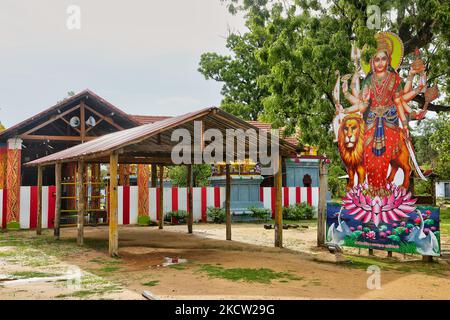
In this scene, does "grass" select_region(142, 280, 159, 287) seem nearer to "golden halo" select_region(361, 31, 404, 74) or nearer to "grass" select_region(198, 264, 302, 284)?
"grass" select_region(198, 264, 302, 284)

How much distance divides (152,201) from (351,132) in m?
11.8

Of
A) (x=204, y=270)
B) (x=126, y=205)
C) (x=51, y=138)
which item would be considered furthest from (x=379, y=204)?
(x=51, y=138)

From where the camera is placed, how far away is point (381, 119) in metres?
12.1

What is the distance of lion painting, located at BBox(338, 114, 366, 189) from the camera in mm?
12641

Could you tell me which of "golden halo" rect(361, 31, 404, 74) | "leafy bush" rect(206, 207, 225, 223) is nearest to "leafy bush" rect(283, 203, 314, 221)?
"leafy bush" rect(206, 207, 225, 223)

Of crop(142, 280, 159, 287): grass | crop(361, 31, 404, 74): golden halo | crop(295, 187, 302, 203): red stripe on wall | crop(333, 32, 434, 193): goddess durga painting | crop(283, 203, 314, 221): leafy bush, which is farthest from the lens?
crop(295, 187, 302, 203): red stripe on wall

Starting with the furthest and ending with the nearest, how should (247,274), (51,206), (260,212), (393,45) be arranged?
(260,212)
(51,206)
(393,45)
(247,274)

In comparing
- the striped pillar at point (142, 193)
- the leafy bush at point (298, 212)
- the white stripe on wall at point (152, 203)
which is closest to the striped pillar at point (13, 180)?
the striped pillar at point (142, 193)

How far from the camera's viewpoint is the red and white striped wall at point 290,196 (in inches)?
984

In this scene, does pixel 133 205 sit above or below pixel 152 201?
below

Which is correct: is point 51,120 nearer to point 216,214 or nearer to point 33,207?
point 33,207

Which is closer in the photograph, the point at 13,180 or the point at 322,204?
the point at 322,204
